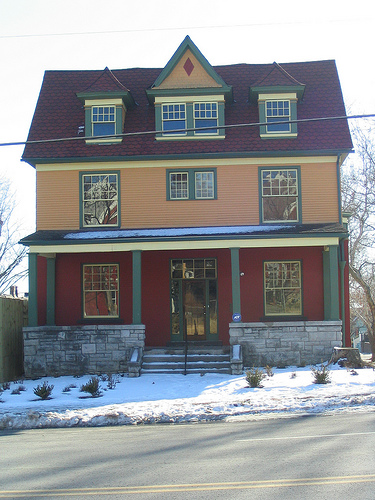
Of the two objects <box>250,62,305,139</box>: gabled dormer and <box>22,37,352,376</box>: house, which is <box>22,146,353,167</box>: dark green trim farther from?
<box>250,62,305,139</box>: gabled dormer

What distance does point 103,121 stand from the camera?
1970cm

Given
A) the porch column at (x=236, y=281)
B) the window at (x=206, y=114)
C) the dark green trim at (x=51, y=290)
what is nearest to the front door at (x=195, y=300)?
the porch column at (x=236, y=281)

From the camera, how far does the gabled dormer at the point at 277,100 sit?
763 inches

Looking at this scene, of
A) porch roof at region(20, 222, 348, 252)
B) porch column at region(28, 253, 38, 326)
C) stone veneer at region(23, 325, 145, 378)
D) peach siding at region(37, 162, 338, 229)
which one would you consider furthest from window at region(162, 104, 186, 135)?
stone veneer at region(23, 325, 145, 378)

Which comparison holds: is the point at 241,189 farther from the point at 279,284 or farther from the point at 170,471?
the point at 170,471

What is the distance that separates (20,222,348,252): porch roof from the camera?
17.3 meters

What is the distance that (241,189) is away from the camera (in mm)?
19047

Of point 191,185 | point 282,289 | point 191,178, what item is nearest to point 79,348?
point 191,185

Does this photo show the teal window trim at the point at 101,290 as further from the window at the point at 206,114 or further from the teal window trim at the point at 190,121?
the window at the point at 206,114

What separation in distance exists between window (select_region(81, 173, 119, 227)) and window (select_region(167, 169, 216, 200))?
190 cm

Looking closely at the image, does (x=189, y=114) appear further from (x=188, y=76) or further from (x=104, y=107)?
(x=104, y=107)

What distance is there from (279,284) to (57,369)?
306 inches

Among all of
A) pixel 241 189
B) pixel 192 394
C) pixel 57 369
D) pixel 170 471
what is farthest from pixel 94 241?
pixel 170 471

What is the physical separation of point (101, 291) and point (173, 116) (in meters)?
6.63
